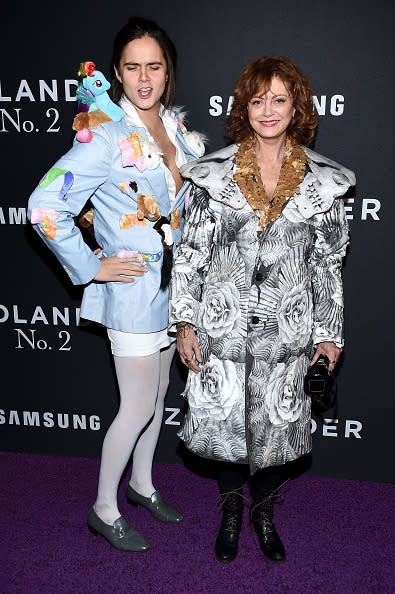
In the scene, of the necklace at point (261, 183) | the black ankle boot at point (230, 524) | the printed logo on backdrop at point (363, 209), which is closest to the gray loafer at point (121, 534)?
the black ankle boot at point (230, 524)

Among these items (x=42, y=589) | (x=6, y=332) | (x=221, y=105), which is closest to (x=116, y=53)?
(x=221, y=105)

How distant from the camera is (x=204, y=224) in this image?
218 cm

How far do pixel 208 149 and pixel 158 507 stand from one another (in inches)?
61.6

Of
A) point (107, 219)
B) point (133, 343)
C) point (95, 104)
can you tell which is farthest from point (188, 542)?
point (95, 104)

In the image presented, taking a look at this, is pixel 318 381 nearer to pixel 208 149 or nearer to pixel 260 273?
pixel 260 273

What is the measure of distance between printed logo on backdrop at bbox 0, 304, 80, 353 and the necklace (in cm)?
124

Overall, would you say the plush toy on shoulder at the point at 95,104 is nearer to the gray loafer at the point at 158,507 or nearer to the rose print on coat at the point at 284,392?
A: the rose print on coat at the point at 284,392

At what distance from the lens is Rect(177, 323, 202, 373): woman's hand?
7.47ft

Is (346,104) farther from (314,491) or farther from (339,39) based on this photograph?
(314,491)

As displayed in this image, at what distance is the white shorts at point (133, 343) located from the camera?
2.37 metres

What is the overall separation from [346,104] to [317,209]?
71 cm

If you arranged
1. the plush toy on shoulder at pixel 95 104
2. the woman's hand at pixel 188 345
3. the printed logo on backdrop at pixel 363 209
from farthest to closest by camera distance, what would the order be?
the printed logo on backdrop at pixel 363 209 < the woman's hand at pixel 188 345 < the plush toy on shoulder at pixel 95 104

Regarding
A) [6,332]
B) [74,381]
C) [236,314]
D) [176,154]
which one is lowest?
[74,381]

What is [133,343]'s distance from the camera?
7.79 ft
